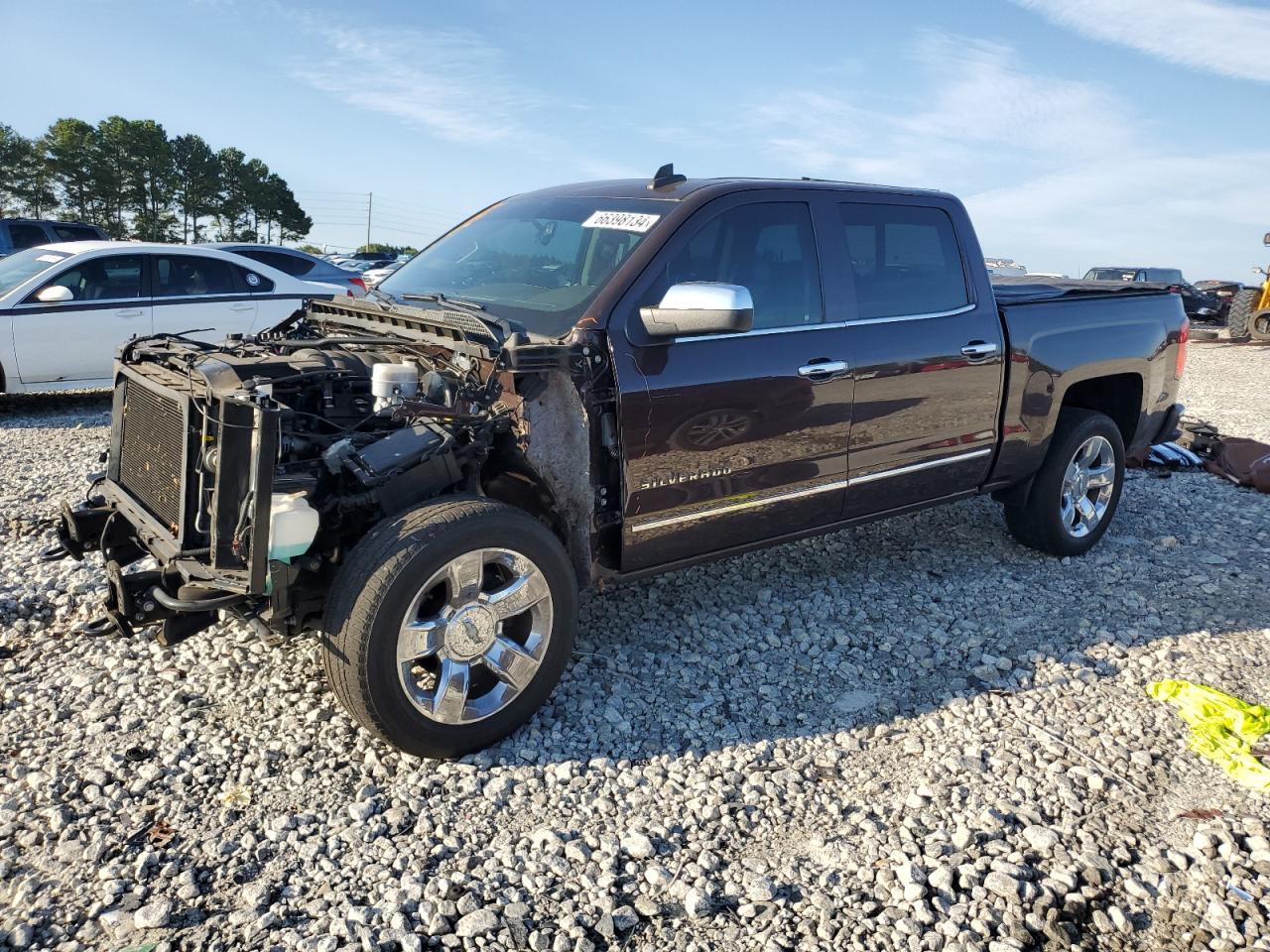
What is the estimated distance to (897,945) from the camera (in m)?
2.53

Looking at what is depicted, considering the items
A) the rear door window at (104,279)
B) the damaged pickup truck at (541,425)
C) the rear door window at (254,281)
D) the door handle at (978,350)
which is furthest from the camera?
the rear door window at (254,281)

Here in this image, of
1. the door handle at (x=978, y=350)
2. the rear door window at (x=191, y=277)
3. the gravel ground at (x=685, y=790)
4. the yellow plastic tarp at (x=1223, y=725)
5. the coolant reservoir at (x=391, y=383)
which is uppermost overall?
the rear door window at (x=191, y=277)

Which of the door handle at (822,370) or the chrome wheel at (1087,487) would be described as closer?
the door handle at (822,370)

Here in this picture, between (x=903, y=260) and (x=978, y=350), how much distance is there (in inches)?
23.2

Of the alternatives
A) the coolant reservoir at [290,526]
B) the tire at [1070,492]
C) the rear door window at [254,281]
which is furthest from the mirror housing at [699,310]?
the rear door window at [254,281]

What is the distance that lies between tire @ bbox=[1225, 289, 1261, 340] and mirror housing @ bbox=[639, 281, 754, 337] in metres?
21.6

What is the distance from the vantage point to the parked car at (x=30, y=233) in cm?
1484

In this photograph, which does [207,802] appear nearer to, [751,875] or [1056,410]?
[751,875]

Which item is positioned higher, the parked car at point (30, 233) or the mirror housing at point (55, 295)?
the parked car at point (30, 233)

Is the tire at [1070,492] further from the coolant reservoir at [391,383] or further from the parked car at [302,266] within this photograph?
the parked car at [302,266]

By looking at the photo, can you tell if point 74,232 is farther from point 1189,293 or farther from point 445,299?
point 1189,293

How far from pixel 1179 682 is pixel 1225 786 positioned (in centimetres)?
74

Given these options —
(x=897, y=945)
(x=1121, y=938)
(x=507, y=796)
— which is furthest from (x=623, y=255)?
(x=1121, y=938)

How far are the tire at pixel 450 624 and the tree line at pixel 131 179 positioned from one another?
2085 inches
